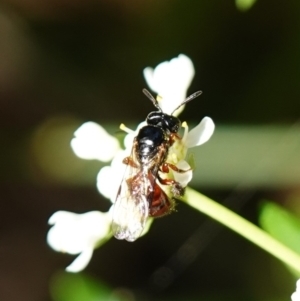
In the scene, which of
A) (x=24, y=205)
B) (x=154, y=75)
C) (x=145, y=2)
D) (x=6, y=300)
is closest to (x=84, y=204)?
(x=24, y=205)

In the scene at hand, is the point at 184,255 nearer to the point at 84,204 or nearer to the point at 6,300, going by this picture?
the point at 84,204

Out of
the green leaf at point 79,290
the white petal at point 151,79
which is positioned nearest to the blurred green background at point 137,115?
the green leaf at point 79,290

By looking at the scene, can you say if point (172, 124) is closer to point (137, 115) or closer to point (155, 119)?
point (155, 119)

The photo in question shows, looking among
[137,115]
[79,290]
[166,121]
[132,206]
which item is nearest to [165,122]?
[166,121]

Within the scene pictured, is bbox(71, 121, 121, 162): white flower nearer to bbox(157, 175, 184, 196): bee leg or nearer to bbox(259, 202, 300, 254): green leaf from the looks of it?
bbox(157, 175, 184, 196): bee leg

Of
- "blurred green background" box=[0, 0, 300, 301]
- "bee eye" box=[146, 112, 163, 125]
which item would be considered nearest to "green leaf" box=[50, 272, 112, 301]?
"blurred green background" box=[0, 0, 300, 301]

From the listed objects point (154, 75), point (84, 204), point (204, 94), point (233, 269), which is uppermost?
point (154, 75)
